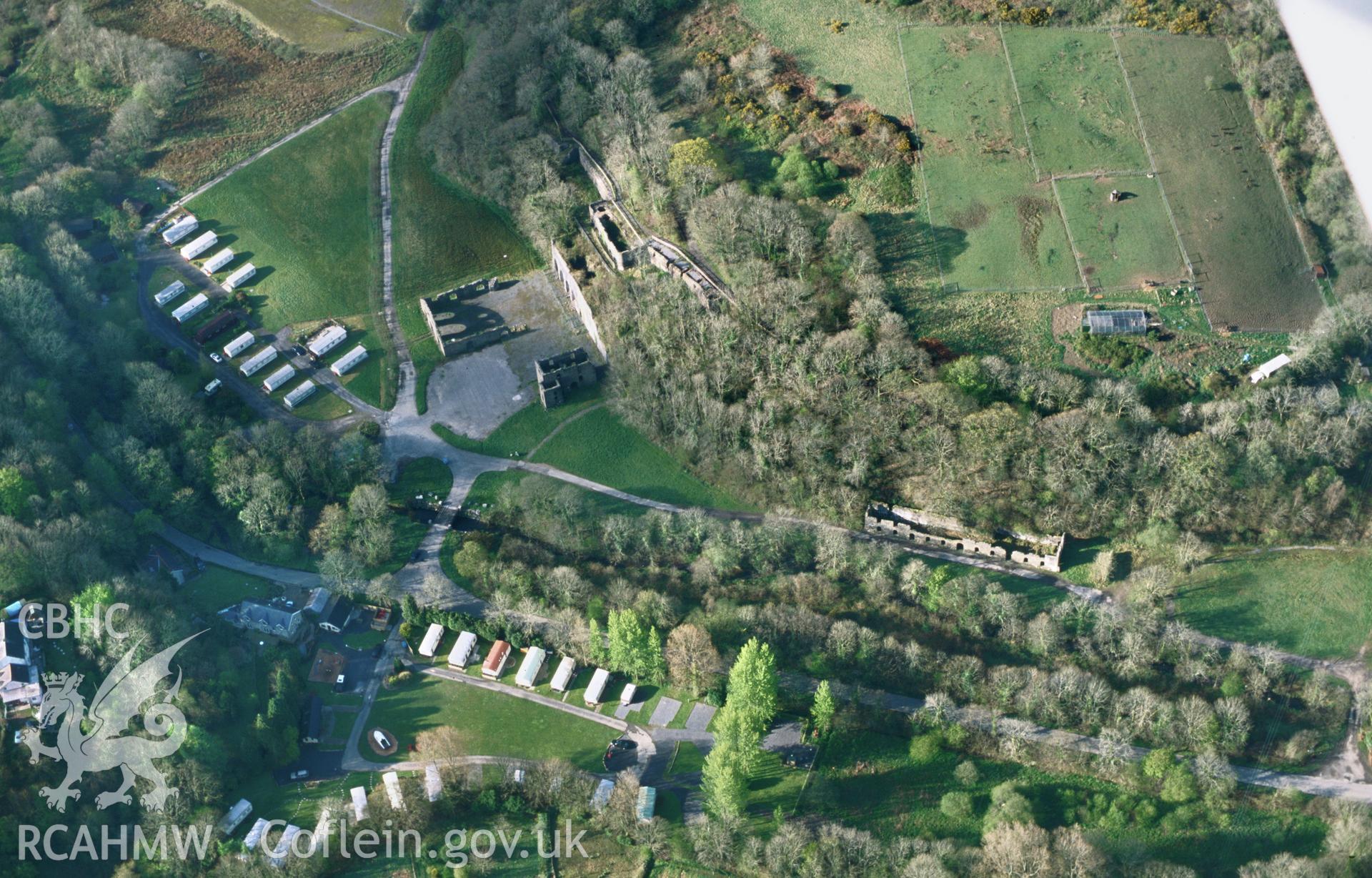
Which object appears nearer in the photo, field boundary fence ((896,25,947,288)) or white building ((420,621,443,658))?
white building ((420,621,443,658))

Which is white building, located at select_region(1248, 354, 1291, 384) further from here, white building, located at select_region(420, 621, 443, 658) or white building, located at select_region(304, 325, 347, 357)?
white building, located at select_region(304, 325, 347, 357)

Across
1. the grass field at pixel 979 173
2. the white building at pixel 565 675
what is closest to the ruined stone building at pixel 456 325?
the white building at pixel 565 675

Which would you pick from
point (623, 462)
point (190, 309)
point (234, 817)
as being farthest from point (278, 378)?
point (234, 817)

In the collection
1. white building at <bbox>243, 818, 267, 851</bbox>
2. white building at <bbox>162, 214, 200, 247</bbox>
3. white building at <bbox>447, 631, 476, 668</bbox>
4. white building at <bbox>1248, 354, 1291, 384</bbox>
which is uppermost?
white building at <bbox>162, 214, 200, 247</bbox>

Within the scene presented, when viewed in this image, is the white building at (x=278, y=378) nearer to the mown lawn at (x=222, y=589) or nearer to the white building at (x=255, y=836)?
the mown lawn at (x=222, y=589)

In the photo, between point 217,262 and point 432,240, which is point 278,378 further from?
point 432,240

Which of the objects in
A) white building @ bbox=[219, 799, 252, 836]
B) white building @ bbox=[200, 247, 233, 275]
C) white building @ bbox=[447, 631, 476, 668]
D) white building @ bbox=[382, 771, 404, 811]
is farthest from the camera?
white building @ bbox=[200, 247, 233, 275]

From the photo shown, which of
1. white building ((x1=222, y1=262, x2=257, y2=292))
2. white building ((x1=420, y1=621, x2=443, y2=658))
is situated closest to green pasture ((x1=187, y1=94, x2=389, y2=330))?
white building ((x1=222, y1=262, x2=257, y2=292))

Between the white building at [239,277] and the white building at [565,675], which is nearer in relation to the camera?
the white building at [565,675]
